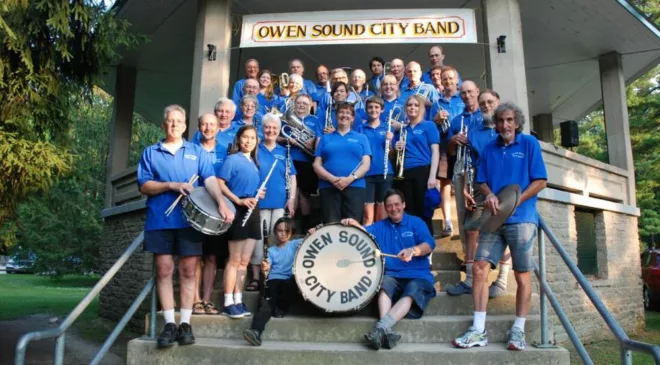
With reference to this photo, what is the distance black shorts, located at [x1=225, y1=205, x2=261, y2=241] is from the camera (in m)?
4.57

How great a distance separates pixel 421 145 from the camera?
5.54 metres

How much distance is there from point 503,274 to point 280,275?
6.80 ft

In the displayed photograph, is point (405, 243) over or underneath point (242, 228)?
underneath

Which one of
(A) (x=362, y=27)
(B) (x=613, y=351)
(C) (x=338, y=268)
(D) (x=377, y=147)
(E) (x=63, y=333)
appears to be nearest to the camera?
(E) (x=63, y=333)

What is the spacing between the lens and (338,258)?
14.4 feet

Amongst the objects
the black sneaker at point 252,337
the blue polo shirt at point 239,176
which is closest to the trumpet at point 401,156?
the blue polo shirt at point 239,176

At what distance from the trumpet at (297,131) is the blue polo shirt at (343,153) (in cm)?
54

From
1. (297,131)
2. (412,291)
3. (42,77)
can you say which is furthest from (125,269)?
(412,291)

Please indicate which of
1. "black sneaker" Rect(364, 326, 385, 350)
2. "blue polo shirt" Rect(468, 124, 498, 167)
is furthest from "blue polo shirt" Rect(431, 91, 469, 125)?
"black sneaker" Rect(364, 326, 385, 350)

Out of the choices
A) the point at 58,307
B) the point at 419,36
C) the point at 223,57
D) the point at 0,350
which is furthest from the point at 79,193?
the point at 419,36

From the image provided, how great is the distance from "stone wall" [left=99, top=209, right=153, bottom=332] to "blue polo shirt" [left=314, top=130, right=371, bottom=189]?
4.56 meters

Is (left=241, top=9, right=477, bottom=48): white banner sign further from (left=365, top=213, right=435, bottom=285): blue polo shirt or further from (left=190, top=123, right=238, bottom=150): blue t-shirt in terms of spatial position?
(left=365, top=213, right=435, bottom=285): blue polo shirt

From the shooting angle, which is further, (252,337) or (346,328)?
(346,328)

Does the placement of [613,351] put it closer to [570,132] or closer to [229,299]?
[570,132]
